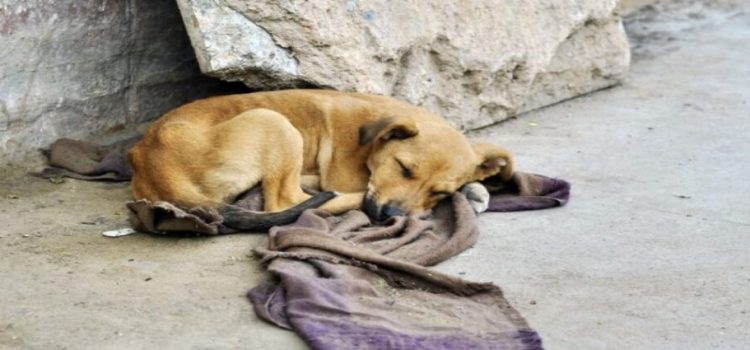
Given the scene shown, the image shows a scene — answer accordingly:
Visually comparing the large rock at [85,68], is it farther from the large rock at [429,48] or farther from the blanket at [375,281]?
the blanket at [375,281]

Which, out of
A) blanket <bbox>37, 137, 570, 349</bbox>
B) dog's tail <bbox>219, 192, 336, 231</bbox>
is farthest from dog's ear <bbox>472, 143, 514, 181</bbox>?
dog's tail <bbox>219, 192, 336, 231</bbox>

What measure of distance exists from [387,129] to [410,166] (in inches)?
9.8

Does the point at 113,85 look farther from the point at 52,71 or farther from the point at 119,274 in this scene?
the point at 119,274

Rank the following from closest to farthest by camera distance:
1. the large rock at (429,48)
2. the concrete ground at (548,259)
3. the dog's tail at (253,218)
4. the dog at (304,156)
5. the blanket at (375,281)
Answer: the blanket at (375,281) → the concrete ground at (548,259) → the dog's tail at (253,218) → the dog at (304,156) → the large rock at (429,48)

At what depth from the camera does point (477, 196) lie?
7465 mm

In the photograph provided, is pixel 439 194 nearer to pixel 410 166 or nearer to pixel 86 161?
pixel 410 166

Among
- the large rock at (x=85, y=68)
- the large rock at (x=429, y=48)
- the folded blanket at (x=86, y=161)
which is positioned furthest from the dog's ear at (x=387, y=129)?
the large rock at (x=85, y=68)

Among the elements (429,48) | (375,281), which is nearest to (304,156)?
(429,48)

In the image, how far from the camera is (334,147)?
7.70 meters

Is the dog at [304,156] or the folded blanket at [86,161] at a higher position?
the dog at [304,156]

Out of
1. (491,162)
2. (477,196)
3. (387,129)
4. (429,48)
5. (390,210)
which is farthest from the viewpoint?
(429,48)

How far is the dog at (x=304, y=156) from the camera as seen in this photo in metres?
7.09

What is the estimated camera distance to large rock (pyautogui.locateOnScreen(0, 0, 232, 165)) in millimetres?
7902

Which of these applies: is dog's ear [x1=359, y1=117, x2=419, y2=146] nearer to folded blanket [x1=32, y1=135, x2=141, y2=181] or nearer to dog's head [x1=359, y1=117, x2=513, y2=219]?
dog's head [x1=359, y1=117, x2=513, y2=219]
